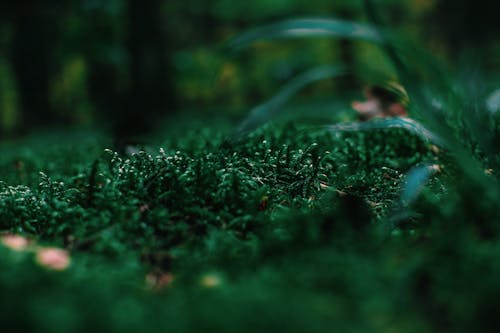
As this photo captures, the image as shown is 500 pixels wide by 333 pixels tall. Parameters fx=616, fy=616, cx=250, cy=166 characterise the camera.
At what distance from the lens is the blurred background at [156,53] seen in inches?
457

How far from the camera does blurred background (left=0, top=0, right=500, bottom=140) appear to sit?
11609 mm

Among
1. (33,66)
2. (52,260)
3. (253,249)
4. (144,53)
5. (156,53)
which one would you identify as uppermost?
(33,66)

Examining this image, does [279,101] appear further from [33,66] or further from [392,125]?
[33,66]

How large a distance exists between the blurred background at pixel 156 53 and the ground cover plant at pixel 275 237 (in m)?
5.49

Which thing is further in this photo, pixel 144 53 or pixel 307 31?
pixel 144 53

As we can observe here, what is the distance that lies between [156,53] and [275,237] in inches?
357

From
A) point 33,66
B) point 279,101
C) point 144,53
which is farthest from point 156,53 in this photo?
point 279,101

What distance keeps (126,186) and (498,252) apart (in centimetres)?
220

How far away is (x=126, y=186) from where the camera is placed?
3.77 m

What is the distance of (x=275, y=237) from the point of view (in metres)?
2.87

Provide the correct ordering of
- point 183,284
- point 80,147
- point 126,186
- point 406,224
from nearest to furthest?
1. point 183,284
2. point 406,224
3. point 126,186
4. point 80,147

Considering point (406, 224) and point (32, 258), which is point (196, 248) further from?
point (406, 224)

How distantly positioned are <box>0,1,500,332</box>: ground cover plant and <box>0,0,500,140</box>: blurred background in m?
5.49

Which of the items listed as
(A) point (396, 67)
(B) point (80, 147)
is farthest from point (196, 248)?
(B) point (80, 147)
